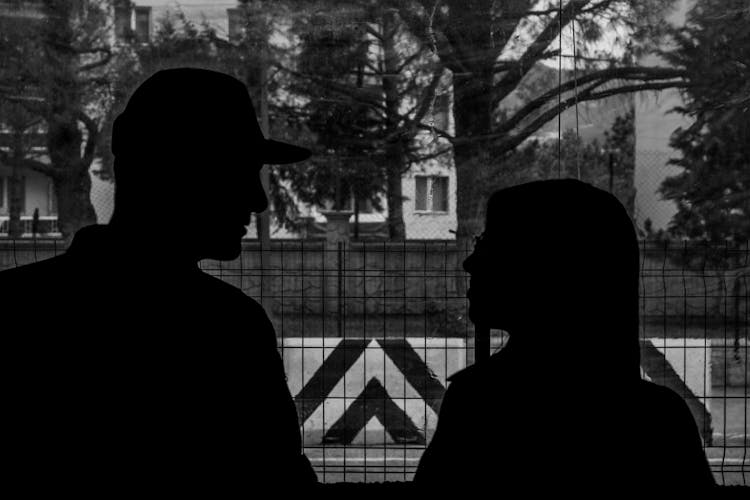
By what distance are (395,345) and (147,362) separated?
324 cm

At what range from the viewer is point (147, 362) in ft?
3.10

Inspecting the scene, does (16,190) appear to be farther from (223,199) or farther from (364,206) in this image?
(223,199)

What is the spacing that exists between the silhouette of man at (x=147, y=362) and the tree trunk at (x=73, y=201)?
4.64 m

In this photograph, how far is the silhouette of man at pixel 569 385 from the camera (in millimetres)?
1065

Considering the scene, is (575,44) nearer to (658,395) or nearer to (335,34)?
(335,34)

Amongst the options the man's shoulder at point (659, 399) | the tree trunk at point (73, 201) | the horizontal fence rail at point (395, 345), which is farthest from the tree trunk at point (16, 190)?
the man's shoulder at point (659, 399)

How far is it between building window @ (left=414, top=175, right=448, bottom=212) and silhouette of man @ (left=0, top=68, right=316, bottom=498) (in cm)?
520

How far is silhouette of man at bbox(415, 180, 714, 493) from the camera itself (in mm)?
1065

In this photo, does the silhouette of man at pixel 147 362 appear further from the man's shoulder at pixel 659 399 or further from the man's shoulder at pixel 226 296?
the man's shoulder at pixel 659 399

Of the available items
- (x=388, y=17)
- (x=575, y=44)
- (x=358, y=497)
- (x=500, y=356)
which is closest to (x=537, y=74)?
Answer: (x=575, y=44)

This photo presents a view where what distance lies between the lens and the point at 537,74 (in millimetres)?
6262

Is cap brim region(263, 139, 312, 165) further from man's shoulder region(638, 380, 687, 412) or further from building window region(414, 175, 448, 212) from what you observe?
building window region(414, 175, 448, 212)

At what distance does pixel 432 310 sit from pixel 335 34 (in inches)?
104

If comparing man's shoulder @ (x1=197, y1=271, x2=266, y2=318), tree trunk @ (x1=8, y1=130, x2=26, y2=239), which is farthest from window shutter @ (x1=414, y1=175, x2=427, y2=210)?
man's shoulder @ (x1=197, y1=271, x2=266, y2=318)
